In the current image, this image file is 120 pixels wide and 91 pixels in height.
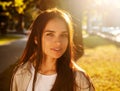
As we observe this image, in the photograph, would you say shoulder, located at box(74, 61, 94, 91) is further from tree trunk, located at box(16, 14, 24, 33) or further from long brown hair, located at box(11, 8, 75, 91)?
tree trunk, located at box(16, 14, 24, 33)

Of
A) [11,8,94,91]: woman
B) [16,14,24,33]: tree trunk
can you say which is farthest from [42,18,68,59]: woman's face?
[16,14,24,33]: tree trunk

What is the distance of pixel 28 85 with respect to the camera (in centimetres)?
320

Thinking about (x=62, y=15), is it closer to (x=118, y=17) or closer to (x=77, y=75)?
(x=77, y=75)

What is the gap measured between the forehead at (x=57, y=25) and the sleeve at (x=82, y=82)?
1.21ft

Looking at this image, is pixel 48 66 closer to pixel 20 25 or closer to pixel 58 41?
pixel 58 41

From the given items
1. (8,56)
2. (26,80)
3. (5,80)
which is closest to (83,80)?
(26,80)

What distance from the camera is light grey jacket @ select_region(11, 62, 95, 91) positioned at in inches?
120

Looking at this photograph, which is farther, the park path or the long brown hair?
the park path

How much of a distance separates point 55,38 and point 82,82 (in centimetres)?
42

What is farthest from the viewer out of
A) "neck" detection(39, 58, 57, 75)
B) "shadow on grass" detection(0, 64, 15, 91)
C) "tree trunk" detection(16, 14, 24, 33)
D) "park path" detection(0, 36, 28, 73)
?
"tree trunk" detection(16, 14, 24, 33)

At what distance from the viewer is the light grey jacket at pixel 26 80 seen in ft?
9.98

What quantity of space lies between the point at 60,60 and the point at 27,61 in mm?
273

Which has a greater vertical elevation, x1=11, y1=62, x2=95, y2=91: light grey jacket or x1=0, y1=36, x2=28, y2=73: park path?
x1=11, y1=62, x2=95, y2=91: light grey jacket

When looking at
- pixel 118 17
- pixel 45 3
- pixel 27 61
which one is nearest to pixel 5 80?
pixel 45 3
